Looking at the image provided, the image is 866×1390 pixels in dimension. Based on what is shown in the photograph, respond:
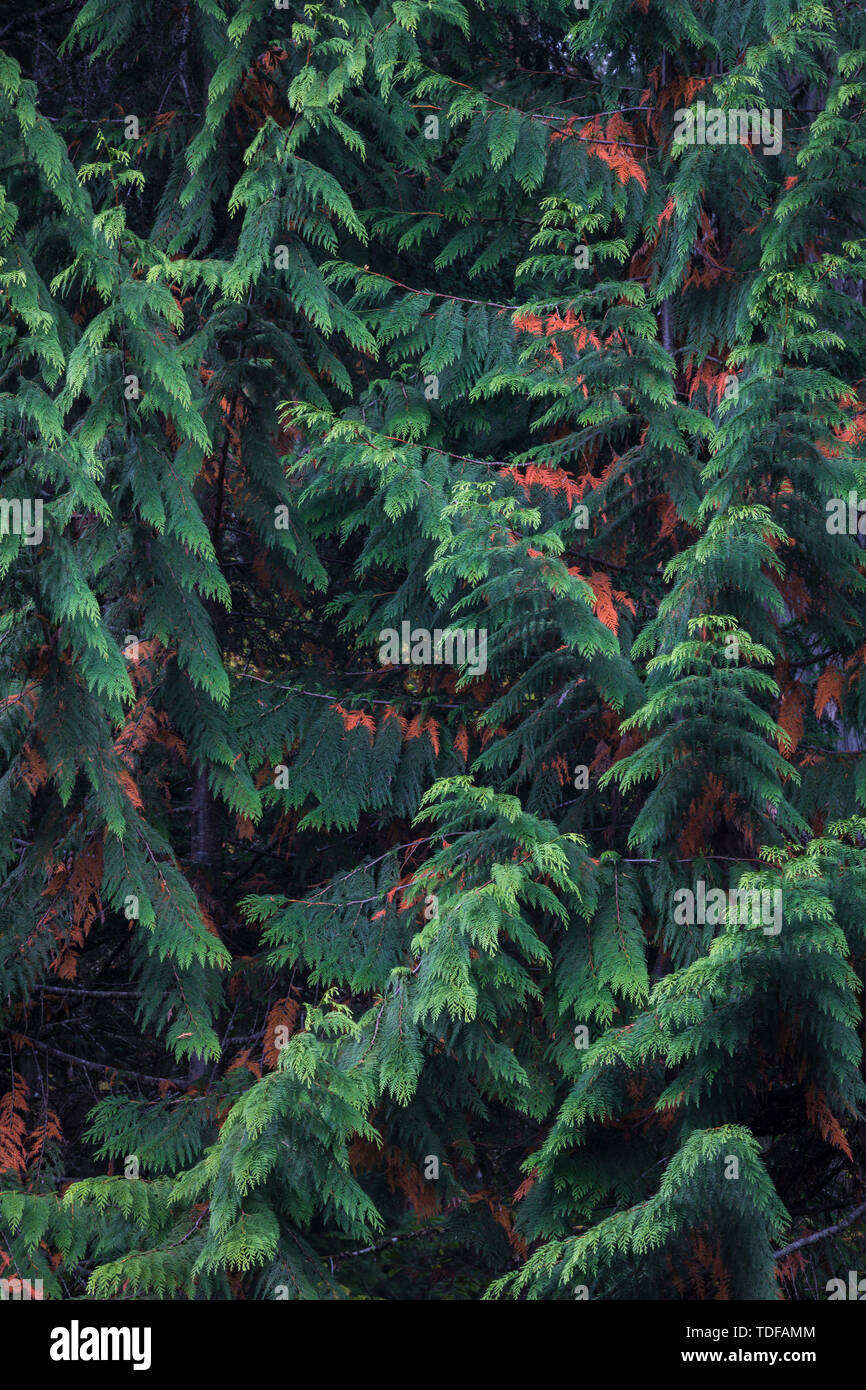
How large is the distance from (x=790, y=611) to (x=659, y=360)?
1.26 metres

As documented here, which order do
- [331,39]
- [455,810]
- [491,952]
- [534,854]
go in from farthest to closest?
[331,39] < [455,810] < [534,854] < [491,952]

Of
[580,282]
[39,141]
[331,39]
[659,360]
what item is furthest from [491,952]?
[331,39]

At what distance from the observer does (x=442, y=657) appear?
607 centimetres

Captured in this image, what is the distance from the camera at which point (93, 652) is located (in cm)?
457

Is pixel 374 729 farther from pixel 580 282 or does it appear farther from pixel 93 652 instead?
pixel 580 282

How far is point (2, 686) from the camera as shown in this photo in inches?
188

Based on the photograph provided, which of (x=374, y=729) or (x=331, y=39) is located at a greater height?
(x=331, y=39)

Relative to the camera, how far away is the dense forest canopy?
4.32m

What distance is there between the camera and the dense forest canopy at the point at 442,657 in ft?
14.2

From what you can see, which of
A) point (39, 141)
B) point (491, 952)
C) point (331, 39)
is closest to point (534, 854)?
point (491, 952)

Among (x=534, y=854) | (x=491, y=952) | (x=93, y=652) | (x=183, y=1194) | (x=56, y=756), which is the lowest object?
(x=183, y=1194)

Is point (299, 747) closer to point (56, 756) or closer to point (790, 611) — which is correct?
point (56, 756)

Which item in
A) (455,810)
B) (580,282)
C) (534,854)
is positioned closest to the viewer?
(534,854)

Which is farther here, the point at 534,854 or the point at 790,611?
the point at 790,611
